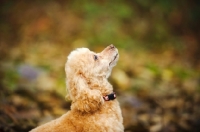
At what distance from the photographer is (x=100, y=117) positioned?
3.93 m

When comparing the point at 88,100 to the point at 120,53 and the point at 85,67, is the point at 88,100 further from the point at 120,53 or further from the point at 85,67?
the point at 120,53

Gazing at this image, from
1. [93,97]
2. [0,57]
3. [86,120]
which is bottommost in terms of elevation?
[86,120]

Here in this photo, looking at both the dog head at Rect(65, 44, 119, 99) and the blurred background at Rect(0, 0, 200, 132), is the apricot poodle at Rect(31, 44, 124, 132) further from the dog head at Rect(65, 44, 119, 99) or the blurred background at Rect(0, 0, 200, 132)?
the blurred background at Rect(0, 0, 200, 132)

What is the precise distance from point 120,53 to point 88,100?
7482 mm

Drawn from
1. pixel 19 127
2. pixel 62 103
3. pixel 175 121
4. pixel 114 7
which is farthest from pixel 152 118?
pixel 114 7

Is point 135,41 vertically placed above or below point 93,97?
above

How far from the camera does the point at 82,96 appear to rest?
12.7ft

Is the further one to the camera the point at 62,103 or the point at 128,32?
the point at 128,32

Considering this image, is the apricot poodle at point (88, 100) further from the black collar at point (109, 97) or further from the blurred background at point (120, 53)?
the blurred background at point (120, 53)

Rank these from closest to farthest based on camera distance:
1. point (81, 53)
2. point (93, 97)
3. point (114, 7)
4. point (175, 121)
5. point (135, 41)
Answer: point (93, 97), point (81, 53), point (175, 121), point (135, 41), point (114, 7)

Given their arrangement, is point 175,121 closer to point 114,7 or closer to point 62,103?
point 62,103

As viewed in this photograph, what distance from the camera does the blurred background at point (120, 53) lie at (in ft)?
22.5

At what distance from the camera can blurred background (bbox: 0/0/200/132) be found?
685cm

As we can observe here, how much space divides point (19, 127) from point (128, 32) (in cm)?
774
